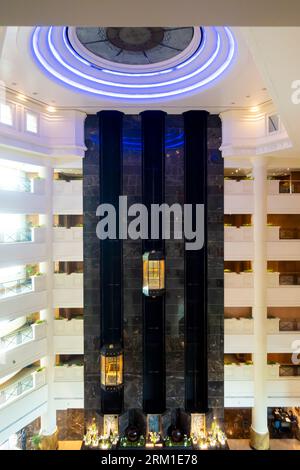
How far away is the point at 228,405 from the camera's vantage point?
10.8m

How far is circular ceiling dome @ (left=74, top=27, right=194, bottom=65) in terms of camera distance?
24.2 feet

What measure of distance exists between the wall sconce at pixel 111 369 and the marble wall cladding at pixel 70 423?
2.46 m

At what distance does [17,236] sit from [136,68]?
22.7 ft

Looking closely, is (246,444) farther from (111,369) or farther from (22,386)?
(22,386)

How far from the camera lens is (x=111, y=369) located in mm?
10312

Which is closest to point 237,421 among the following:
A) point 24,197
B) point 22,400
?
point 22,400

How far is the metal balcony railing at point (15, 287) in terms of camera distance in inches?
384

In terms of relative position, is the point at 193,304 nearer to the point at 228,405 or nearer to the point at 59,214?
the point at 228,405

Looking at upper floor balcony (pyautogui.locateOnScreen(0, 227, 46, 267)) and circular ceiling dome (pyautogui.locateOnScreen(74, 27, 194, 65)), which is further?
upper floor balcony (pyautogui.locateOnScreen(0, 227, 46, 267))

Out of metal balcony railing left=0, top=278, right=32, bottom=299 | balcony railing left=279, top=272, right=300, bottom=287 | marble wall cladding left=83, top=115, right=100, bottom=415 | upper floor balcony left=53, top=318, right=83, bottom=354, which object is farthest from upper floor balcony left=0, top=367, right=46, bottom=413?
balcony railing left=279, top=272, right=300, bottom=287

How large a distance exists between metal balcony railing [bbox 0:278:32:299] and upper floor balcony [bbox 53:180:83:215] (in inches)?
112

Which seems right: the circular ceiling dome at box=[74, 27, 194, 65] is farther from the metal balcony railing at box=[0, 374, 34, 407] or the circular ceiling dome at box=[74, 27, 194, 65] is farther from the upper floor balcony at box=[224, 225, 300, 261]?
the metal balcony railing at box=[0, 374, 34, 407]

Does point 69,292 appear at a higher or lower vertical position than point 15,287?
lower
